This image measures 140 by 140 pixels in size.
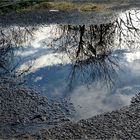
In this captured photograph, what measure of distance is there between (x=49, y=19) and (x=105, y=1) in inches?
169

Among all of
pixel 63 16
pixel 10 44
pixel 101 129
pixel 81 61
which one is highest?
pixel 63 16

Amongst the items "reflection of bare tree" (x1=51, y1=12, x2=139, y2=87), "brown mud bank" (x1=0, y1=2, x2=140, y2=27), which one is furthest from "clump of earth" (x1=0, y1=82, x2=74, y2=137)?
"brown mud bank" (x1=0, y1=2, x2=140, y2=27)

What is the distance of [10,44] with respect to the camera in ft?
45.6

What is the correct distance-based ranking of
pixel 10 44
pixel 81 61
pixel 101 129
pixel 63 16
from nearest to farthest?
pixel 101 129
pixel 81 61
pixel 10 44
pixel 63 16

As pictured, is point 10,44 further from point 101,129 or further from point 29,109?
point 101,129

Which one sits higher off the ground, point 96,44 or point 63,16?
point 63,16

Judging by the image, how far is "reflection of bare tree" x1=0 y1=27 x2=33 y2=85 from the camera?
38.4 ft

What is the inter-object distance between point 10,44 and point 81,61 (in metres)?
3.41

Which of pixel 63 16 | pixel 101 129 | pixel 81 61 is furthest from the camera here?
pixel 63 16

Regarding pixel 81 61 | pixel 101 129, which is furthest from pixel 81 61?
pixel 101 129

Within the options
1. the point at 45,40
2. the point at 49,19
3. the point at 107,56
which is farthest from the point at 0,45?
the point at 107,56

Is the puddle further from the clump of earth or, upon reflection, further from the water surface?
the clump of earth

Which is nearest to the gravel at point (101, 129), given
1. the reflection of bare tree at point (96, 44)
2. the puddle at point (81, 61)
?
the puddle at point (81, 61)

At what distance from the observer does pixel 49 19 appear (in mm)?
16266
